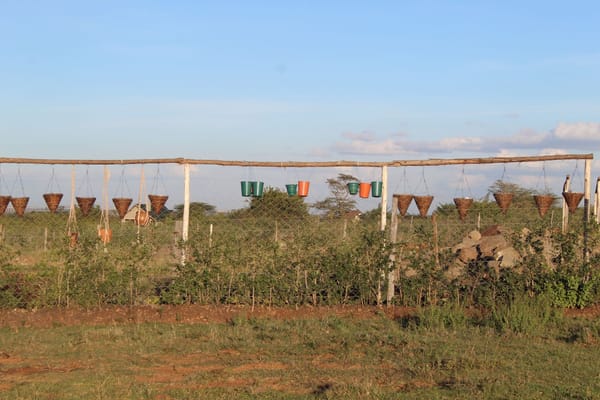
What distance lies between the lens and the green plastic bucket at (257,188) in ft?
36.9

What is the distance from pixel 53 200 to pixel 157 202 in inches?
65.5

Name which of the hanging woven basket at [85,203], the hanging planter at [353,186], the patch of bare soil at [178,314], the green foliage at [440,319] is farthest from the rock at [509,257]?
the hanging woven basket at [85,203]

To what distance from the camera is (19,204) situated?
1153 centimetres

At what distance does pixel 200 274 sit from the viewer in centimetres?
1070

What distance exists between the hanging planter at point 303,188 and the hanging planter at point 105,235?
2.99 metres

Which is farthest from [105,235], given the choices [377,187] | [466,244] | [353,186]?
[466,244]

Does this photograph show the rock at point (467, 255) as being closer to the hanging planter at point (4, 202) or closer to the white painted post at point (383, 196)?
the white painted post at point (383, 196)

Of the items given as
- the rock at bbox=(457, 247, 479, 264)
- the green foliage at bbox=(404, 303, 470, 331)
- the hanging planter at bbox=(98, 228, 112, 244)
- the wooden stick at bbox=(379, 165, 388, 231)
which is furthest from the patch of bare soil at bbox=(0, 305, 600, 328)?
the wooden stick at bbox=(379, 165, 388, 231)

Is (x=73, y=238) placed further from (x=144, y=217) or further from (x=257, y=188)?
(x=257, y=188)

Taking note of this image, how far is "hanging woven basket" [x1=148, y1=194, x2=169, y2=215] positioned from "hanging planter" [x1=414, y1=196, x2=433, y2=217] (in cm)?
388

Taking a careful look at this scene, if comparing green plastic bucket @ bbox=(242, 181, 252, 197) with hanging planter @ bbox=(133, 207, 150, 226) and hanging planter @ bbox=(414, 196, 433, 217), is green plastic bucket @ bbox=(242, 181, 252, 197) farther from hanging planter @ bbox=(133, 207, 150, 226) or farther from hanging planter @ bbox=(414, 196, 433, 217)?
hanging planter @ bbox=(414, 196, 433, 217)

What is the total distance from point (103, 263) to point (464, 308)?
5221mm

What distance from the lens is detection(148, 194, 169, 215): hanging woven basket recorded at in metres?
11.4

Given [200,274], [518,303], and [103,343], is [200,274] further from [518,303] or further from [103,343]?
[518,303]
